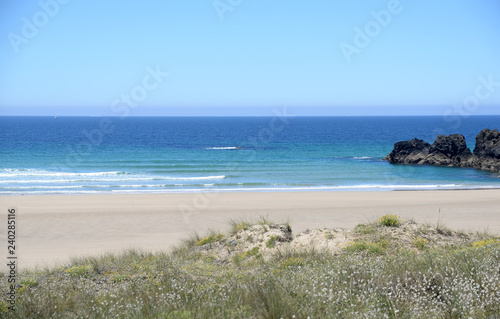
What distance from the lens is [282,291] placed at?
5.58 m

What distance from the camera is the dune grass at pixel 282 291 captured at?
5.06 meters

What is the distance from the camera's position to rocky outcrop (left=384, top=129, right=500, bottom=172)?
4216 centimetres

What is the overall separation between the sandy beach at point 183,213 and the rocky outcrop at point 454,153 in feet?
52.9

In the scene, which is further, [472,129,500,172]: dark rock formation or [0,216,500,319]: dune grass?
[472,129,500,172]: dark rock formation

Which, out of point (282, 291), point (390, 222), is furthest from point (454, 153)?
point (282, 291)

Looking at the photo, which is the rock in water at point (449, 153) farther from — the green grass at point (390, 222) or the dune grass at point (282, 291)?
the dune grass at point (282, 291)

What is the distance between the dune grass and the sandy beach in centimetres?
665

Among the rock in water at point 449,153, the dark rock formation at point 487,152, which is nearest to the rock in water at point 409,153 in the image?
the rock in water at point 449,153

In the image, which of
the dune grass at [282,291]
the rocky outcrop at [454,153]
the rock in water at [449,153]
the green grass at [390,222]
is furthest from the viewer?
the rock in water at [449,153]

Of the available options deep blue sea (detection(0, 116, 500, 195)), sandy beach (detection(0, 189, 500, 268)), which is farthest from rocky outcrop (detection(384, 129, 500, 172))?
sandy beach (detection(0, 189, 500, 268))

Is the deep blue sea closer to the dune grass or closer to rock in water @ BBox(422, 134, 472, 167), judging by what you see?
rock in water @ BBox(422, 134, 472, 167)

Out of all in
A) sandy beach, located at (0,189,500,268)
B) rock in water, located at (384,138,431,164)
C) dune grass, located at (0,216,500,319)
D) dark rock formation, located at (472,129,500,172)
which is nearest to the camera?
dune grass, located at (0,216,500,319)

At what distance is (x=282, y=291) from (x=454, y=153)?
4566cm

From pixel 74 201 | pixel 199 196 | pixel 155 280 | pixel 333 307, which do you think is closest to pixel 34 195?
pixel 74 201
